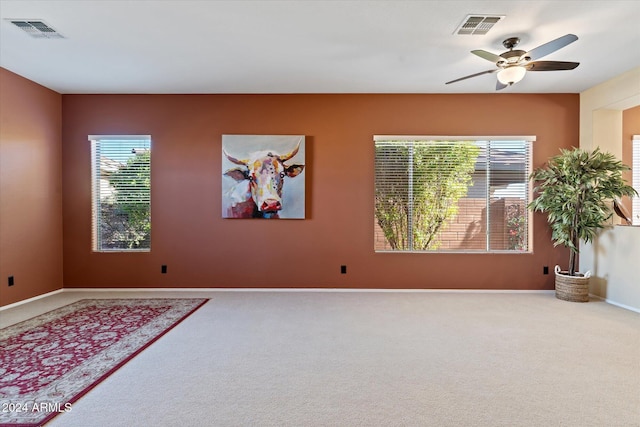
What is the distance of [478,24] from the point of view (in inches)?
111

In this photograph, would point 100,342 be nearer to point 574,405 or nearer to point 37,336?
point 37,336

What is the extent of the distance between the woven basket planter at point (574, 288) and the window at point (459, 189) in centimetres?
66

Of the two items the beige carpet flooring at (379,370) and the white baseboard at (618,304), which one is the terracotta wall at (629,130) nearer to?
the white baseboard at (618,304)

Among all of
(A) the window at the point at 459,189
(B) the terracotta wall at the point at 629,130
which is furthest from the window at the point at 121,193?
(B) the terracotta wall at the point at 629,130

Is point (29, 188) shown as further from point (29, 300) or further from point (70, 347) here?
point (70, 347)

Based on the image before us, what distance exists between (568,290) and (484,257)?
103 centimetres

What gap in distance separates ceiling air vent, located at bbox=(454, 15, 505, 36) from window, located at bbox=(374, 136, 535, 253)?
5.87 ft

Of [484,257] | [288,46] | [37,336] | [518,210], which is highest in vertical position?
[288,46]

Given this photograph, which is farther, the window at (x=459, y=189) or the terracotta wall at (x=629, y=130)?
the terracotta wall at (x=629, y=130)

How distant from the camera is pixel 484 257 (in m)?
4.63

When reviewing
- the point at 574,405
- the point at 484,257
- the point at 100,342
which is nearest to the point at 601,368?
the point at 574,405

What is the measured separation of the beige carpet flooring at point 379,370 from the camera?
6.07ft

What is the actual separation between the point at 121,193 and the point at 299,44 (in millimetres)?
3420

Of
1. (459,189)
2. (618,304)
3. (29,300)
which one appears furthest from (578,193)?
(29,300)
